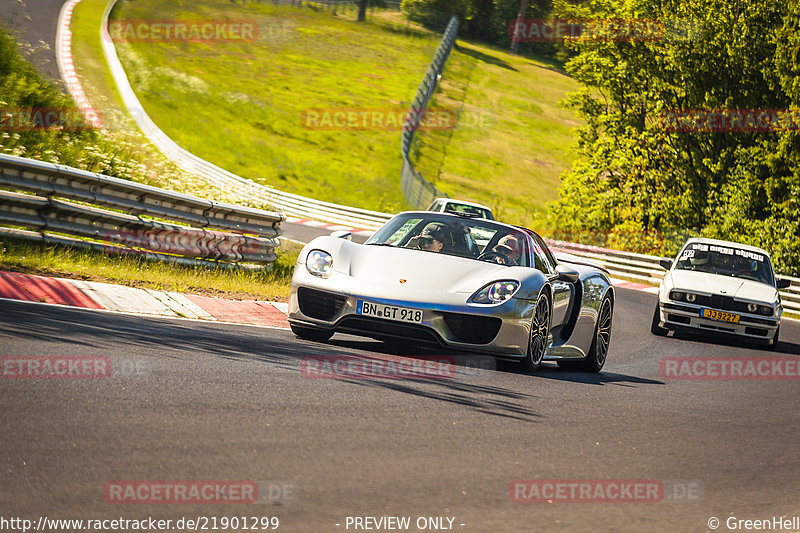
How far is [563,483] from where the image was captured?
4598mm

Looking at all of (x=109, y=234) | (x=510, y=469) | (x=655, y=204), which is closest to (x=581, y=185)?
(x=655, y=204)

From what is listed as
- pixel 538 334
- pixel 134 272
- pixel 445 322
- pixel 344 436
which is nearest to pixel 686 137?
pixel 134 272

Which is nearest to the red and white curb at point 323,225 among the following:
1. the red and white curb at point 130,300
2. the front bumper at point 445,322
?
the red and white curb at point 130,300

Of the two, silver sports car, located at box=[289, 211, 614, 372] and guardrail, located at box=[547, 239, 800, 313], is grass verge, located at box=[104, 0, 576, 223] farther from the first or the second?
silver sports car, located at box=[289, 211, 614, 372]

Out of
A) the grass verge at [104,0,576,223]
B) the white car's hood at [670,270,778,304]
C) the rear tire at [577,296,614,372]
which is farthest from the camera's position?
the grass verge at [104,0,576,223]

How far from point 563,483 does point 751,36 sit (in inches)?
1088

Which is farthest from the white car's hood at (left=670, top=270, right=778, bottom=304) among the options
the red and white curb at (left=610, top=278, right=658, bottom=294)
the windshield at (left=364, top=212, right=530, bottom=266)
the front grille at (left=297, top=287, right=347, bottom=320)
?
the red and white curb at (left=610, top=278, right=658, bottom=294)

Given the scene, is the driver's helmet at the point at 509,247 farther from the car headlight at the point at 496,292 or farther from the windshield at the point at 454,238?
the car headlight at the point at 496,292

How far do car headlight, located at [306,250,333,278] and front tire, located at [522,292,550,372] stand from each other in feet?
5.49

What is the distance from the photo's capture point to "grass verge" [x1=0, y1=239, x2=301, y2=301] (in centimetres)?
969

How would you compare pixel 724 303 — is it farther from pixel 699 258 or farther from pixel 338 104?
pixel 338 104

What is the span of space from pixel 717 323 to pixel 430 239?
23.9 ft

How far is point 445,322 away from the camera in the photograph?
727 cm

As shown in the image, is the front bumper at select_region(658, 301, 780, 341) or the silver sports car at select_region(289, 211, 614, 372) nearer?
the silver sports car at select_region(289, 211, 614, 372)
